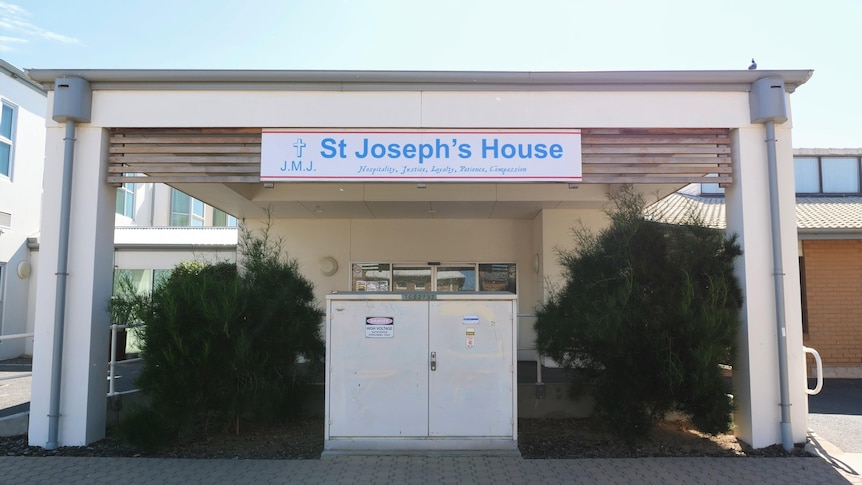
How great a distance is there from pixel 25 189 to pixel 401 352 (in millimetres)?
12930

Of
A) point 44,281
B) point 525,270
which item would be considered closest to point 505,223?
point 525,270

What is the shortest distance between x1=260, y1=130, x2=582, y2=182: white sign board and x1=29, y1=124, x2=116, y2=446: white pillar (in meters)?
2.12

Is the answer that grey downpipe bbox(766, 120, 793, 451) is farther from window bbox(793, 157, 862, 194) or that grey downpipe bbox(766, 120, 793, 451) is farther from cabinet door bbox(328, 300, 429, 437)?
window bbox(793, 157, 862, 194)

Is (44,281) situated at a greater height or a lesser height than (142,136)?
lesser

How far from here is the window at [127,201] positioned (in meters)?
19.6

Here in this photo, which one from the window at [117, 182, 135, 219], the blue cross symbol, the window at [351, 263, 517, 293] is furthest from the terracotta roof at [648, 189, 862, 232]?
the window at [117, 182, 135, 219]

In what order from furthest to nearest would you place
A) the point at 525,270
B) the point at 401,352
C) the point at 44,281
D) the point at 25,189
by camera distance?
the point at 25,189 < the point at 525,270 < the point at 44,281 < the point at 401,352

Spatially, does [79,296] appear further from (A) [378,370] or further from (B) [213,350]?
(A) [378,370]

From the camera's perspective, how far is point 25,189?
1397 centimetres

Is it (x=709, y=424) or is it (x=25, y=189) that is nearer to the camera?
(x=709, y=424)

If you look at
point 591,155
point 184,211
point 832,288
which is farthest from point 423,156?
point 184,211

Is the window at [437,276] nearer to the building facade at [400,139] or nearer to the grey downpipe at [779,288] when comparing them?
the building facade at [400,139]

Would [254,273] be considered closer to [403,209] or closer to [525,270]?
[403,209]

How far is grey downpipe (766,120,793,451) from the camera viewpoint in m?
6.30
